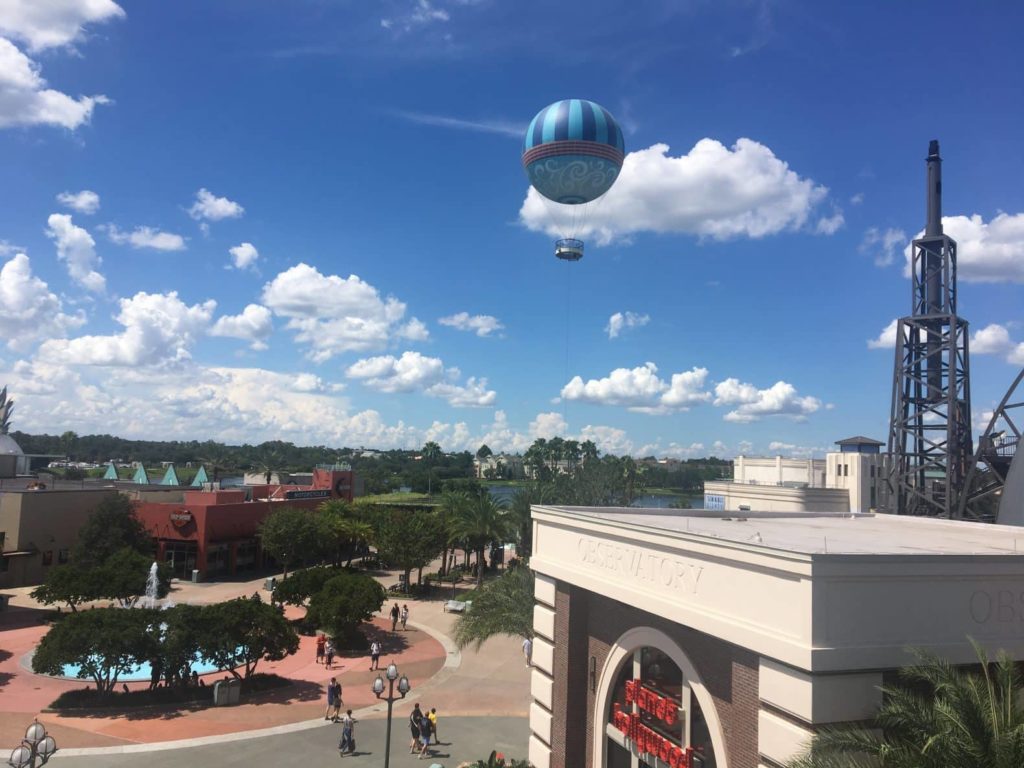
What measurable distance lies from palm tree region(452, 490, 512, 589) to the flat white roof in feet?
90.8

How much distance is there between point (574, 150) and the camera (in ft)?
102

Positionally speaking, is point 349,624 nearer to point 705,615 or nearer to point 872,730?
point 705,615

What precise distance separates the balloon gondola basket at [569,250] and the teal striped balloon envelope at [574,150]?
2.40m

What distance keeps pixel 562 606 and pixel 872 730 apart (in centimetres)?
767

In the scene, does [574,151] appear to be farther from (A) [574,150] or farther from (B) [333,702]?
(B) [333,702]

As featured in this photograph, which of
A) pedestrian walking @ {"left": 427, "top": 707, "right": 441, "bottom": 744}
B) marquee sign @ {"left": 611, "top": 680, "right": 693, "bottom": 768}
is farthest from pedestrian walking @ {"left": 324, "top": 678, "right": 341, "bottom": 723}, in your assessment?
marquee sign @ {"left": 611, "top": 680, "right": 693, "bottom": 768}

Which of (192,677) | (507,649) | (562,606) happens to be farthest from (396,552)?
(562,606)

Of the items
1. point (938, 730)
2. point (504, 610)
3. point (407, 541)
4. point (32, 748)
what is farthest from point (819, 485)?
point (32, 748)

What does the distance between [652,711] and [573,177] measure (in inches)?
960

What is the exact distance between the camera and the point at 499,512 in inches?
1930

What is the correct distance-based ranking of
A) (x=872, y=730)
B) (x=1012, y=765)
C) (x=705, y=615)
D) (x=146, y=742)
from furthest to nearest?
1. (x=146, y=742)
2. (x=705, y=615)
3. (x=872, y=730)
4. (x=1012, y=765)

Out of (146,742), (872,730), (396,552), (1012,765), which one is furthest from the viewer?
(396,552)

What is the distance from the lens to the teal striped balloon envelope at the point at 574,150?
3106 centimetres

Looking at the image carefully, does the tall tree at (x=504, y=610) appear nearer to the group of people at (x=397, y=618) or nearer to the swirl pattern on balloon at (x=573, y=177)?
the group of people at (x=397, y=618)
